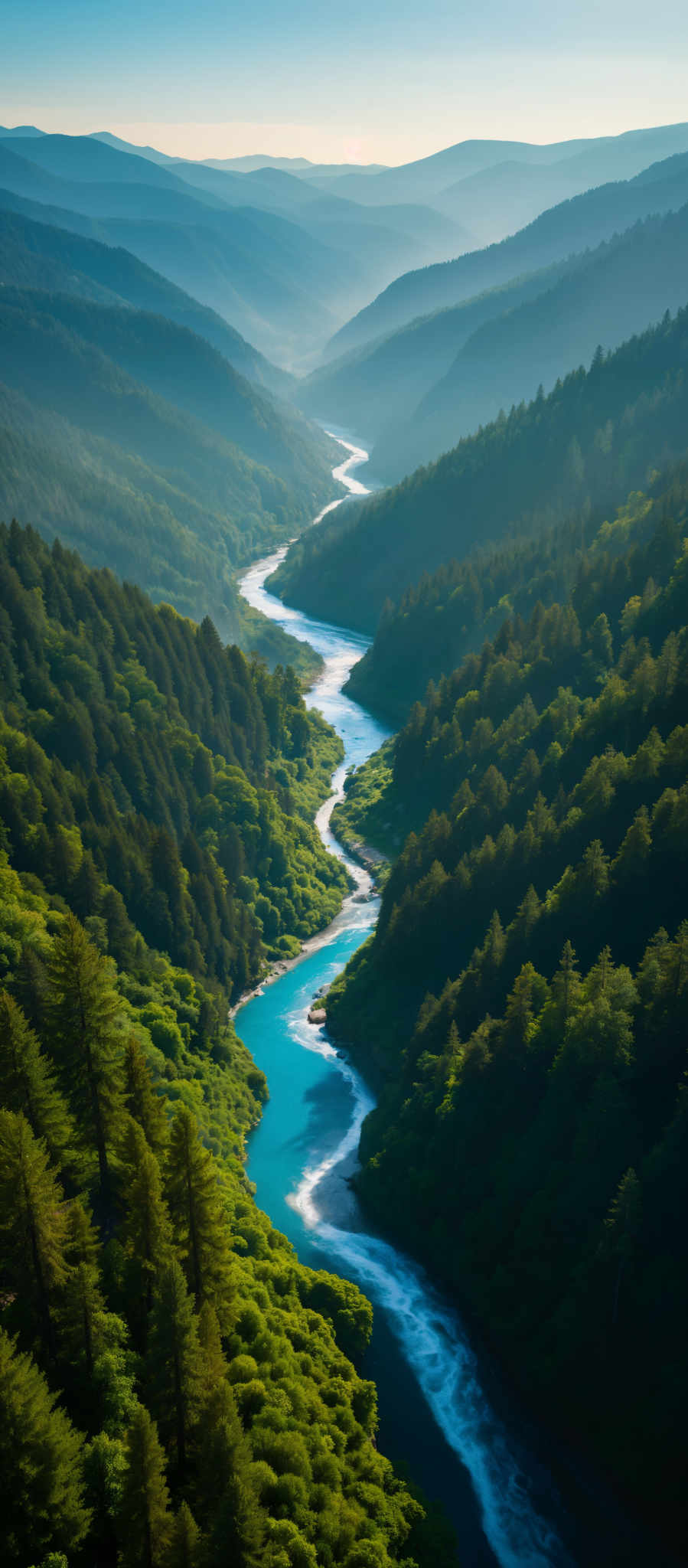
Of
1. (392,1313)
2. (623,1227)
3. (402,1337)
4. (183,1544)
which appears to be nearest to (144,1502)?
(183,1544)

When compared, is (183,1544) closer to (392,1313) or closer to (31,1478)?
(31,1478)

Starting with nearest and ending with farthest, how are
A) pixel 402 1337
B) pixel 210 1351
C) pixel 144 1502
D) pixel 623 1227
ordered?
pixel 144 1502 → pixel 210 1351 → pixel 623 1227 → pixel 402 1337

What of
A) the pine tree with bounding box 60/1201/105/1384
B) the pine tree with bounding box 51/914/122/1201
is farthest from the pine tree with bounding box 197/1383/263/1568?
the pine tree with bounding box 51/914/122/1201

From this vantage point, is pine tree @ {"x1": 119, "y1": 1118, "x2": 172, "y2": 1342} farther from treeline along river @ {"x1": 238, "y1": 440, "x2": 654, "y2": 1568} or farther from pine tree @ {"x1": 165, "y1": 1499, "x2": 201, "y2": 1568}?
treeline along river @ {"x1": 238, "y1": 440, "x2": 654, "y2": 1568}

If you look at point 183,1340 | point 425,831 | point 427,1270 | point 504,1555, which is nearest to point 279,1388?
point 183,1340

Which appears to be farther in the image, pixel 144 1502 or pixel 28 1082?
pixel 28 1082

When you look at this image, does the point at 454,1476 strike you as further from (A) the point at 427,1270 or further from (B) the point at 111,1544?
(B) the point at 111,1544

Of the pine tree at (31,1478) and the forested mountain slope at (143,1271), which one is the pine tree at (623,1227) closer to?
the forested mountain slope at (143,1271)
